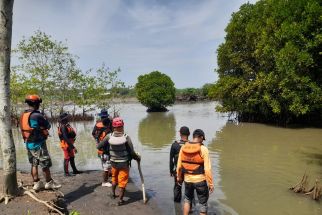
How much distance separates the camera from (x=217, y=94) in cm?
2923

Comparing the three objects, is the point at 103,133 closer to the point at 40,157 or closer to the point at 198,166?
the point at 40,157

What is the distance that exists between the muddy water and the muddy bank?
24.2 inches

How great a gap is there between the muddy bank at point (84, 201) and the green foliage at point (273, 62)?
45.9ft

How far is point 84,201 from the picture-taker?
7.84 meters

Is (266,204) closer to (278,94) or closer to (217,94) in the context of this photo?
→ (278,94)

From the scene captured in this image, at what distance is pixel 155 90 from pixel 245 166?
34.6 metres

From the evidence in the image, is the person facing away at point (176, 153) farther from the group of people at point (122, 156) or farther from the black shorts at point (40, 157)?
the black shorts at point (40, 157)

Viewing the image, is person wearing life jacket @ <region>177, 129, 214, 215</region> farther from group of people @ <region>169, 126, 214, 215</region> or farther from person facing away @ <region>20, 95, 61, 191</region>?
person facing away @ <region>20, 95, 61, 191</region>

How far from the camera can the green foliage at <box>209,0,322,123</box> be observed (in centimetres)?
2022

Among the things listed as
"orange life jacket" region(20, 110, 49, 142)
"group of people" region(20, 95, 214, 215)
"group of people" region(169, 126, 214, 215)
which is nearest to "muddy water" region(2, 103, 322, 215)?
"group of people" region(20, 95, 214, 215)

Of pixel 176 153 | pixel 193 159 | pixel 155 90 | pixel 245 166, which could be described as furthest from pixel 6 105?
pixel 155 90

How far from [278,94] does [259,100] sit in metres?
1.80

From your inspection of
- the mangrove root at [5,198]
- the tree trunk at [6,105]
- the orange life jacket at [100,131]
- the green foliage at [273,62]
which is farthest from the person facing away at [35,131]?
the green foliage at [273,62]

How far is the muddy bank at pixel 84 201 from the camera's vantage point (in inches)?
259
